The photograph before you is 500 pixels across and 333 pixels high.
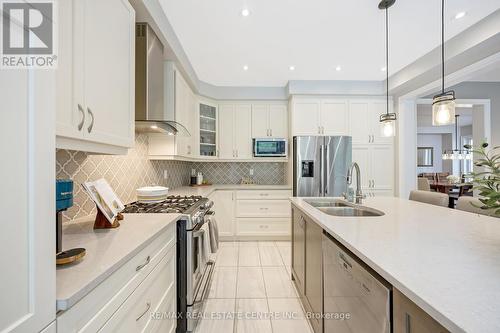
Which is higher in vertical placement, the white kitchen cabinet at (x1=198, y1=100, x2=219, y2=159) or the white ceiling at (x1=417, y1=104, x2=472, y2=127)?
the white ceiling at (x1=417, y1=104, x2=472, y2=127)

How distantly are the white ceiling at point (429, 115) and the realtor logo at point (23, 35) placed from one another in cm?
722

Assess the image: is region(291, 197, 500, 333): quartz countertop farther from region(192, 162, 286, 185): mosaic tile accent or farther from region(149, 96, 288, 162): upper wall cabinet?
region(192, 162, 286, 185): mosaic tile accent

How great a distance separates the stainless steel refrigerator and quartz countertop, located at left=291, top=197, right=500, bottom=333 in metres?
1.97

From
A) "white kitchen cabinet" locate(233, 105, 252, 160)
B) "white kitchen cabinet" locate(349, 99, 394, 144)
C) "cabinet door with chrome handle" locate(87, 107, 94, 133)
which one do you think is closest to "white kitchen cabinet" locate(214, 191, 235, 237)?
"white kitchen cabinet" locate(233, 105, 252, 160)

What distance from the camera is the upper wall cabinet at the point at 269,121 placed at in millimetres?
4055

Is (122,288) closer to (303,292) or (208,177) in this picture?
(303,292)

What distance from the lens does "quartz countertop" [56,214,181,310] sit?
69 cm

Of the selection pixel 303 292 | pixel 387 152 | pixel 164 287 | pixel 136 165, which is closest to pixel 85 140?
pixel 164 287

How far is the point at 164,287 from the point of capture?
1.41 metres

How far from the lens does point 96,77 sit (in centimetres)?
112

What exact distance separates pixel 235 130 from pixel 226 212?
1444 millimetres

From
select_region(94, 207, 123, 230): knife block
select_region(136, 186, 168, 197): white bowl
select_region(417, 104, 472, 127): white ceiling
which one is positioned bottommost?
select_region(94, 207, 123, 230): knife block

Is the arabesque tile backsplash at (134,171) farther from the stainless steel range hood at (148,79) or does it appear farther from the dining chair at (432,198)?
the dining chair at (432,198)

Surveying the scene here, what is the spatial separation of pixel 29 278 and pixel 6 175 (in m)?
0.23
